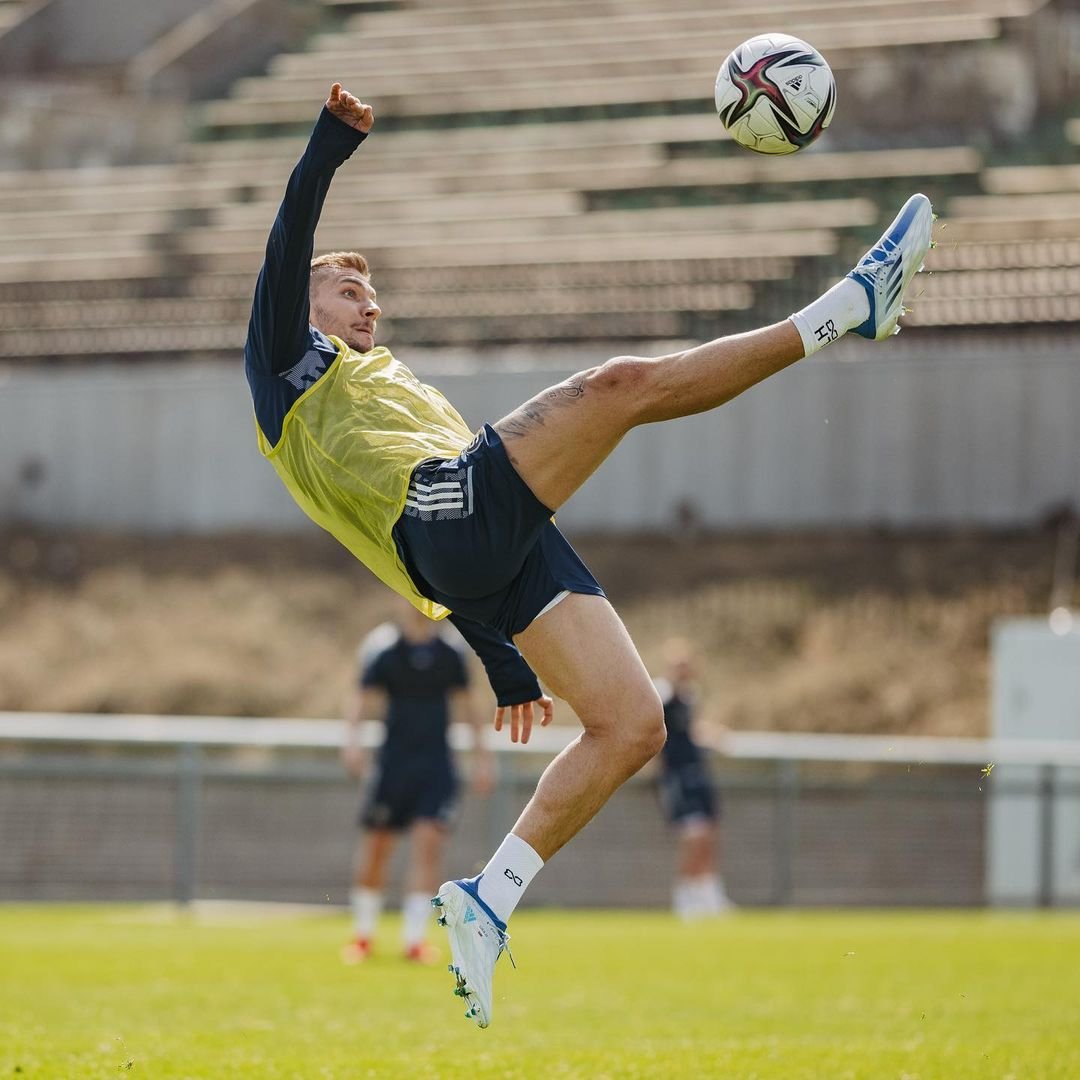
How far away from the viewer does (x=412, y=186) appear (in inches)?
1069

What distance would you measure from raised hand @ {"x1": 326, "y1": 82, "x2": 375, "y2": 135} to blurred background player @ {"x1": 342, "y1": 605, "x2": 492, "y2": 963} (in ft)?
20.4

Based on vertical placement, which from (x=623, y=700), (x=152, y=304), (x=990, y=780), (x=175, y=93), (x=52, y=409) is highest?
(x=175, y=93)

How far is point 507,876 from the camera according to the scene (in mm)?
5211

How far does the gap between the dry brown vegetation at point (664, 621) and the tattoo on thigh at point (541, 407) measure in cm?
1448

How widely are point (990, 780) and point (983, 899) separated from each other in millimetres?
1049

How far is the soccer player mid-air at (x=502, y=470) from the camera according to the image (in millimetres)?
5078

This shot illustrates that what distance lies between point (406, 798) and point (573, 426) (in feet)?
21.5

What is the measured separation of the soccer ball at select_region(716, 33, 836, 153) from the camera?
601 cm

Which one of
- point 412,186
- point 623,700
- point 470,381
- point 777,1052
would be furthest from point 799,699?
point 623,700

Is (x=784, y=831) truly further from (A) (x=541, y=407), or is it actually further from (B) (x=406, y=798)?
(A) (x=541, y=407)

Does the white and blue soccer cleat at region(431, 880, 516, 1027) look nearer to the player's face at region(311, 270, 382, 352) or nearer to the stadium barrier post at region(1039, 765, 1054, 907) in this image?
the player's face at region(311, 270, 382, 352)

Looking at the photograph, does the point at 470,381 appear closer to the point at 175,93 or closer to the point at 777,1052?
the point at 175,93

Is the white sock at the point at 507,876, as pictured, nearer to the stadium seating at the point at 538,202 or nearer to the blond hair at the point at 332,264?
the blond hair at the point at 332,264

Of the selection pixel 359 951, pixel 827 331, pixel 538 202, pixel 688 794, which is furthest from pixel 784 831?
pixel 538 202
